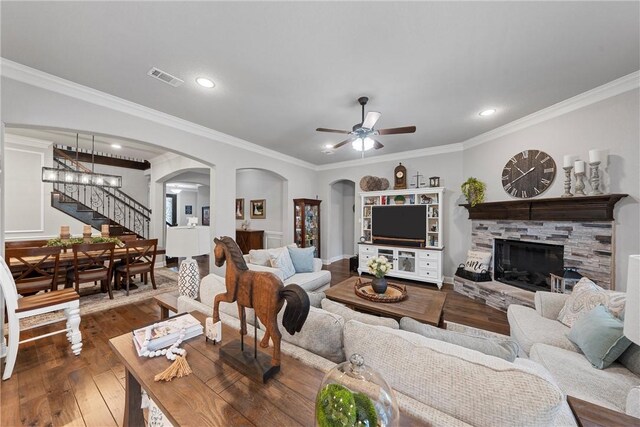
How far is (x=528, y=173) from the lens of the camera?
11.5ft

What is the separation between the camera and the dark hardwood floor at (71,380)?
1614 millimetres

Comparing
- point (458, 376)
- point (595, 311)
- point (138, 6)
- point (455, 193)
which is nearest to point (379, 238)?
point (455, 193)

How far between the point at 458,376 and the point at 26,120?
405 centimetres

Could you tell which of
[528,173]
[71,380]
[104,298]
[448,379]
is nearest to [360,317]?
[448,379]

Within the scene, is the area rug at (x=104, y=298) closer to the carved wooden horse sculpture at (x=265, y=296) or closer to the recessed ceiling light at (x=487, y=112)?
the carved wooden horse sculpture at (x=265, y=296)

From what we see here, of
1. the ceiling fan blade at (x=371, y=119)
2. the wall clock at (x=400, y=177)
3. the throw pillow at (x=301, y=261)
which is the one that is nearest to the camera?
the ceiling fan blade at (x=371, y=119)

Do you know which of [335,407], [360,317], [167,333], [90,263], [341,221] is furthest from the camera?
[341,221]

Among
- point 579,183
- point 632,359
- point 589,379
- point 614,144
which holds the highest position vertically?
point 614,144

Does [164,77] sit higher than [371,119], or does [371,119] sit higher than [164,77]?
[164,77]

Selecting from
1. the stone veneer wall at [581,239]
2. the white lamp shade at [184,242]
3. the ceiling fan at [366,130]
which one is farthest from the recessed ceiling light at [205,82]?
the stone veneer wall at [581,239]

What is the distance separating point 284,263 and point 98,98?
304 centimetres

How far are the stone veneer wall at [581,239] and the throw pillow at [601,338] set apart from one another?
1.61 metres

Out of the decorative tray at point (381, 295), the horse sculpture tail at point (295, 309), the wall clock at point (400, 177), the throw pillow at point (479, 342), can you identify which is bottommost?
the decorative tray at point (381, 295)

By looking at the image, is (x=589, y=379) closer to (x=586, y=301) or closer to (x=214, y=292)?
(x=586, y=301)
